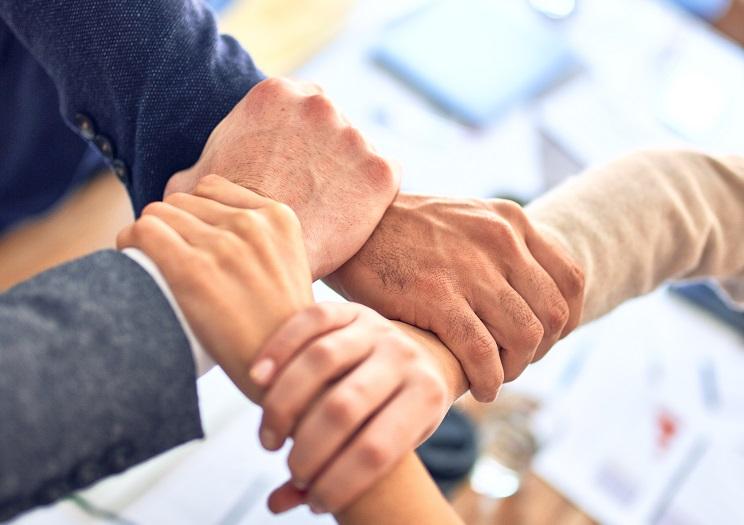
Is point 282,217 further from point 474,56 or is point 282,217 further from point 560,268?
point 474,56

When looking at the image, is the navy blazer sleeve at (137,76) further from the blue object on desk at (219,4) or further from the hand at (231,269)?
the blue object on desk at (219,4)

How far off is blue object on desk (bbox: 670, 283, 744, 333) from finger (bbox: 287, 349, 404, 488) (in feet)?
2.61

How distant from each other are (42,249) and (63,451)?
1.97ft

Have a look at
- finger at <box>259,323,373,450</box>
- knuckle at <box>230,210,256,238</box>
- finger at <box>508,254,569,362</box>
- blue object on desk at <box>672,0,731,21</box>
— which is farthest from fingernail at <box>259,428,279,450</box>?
blue object on desk at <box>672,0,731,21</box>

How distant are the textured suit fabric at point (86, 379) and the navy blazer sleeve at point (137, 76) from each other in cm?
19

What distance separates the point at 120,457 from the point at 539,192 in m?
0.79

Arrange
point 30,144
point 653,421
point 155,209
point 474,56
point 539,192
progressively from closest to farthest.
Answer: point 155,209 → point 30,144 → point 653,421 → point 539,192 → point 474,56

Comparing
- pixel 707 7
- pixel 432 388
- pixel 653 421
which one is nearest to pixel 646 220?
pixel 432 388

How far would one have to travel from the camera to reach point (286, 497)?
1.36 feet

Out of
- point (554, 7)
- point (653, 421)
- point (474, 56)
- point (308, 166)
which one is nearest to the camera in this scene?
point (308, 166)

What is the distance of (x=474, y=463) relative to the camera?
845 millimetres

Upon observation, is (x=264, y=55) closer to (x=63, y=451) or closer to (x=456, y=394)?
(x=456, y=394)

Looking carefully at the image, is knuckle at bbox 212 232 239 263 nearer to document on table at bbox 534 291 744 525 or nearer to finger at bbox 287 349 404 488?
finger at bbox 287 349 404 488

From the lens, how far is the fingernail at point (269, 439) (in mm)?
405
